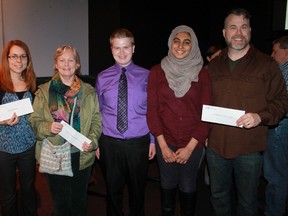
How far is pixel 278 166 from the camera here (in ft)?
8.63

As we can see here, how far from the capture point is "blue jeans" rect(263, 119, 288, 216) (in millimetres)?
2615

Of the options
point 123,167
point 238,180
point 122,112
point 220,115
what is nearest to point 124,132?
point 122,112

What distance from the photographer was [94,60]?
4746 millimetres

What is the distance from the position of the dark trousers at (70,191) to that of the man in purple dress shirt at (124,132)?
21 cm

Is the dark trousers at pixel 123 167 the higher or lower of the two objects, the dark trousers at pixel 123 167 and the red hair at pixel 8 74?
the lower

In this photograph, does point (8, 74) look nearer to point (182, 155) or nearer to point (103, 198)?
point (182, 155)

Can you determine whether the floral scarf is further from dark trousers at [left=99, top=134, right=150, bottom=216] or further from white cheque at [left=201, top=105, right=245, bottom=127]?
white cheque at [left=201, top=105, right=245, bottom=127]

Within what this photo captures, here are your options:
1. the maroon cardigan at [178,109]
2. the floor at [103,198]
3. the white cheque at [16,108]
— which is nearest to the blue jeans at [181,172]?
the maroon cardigan at [178,109]

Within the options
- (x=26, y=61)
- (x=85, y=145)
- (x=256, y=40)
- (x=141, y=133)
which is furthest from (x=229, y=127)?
(x=256, y=40)

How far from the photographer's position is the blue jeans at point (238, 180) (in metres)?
2.17

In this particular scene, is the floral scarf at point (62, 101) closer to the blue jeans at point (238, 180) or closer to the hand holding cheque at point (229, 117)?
the hand holding cheque at point (229, 117)

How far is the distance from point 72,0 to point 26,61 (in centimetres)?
266

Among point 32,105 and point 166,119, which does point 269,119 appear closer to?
point 166,119

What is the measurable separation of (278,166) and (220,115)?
970 mm
